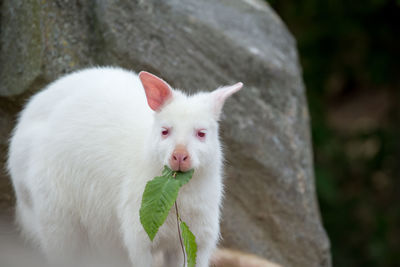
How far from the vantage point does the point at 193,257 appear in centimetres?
341

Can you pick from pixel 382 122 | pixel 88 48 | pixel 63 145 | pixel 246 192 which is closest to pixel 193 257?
pixel 63 145

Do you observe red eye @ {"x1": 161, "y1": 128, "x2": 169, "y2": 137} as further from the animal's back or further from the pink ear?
the animal's back

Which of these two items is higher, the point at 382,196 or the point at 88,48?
the point at 88,48

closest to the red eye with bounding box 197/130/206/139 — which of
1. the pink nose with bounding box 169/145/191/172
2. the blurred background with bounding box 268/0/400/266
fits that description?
the pink nose with bounding box 169/145/191/172

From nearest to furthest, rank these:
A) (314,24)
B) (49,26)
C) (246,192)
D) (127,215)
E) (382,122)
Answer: (127,215) < (49,26) < (246,192) < (314,24) < (382,122)

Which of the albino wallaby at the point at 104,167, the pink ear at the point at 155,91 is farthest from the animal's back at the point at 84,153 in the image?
the pink ear at the point at 155,91

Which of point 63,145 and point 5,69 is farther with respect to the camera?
point 5,69

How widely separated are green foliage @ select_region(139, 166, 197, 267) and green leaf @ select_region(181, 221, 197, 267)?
176 millimetres

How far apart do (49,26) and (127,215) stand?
180cm

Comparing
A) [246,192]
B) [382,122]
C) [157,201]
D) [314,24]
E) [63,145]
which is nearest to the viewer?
[157,201]

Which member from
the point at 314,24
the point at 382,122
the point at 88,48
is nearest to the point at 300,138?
the point at 88,48

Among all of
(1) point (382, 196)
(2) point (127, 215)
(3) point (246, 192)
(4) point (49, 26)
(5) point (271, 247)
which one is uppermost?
(4) point (49, 26)

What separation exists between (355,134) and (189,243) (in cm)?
643

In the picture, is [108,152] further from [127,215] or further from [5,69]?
[5,69]
